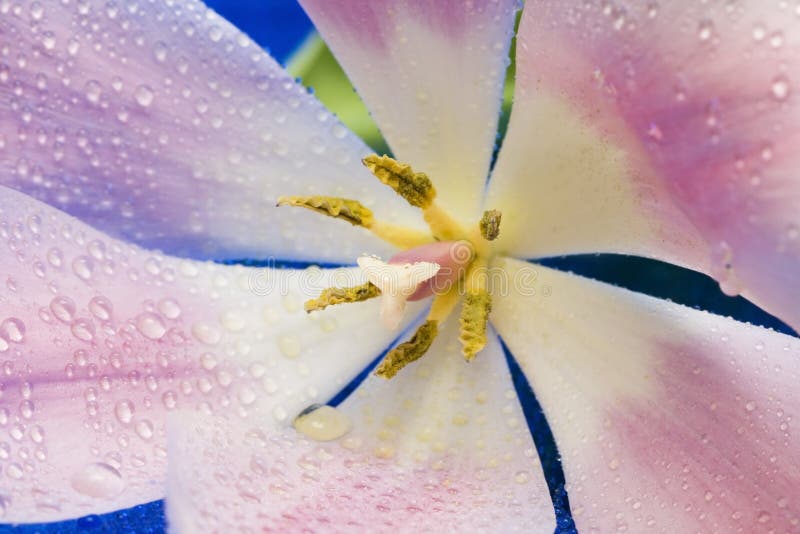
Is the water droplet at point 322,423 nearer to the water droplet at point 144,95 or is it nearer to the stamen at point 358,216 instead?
the stamen at point 358,216

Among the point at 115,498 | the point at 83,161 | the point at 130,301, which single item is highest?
the point at 83,161

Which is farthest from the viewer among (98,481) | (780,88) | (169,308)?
(169,308)

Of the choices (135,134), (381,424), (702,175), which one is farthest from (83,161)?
(702,175)

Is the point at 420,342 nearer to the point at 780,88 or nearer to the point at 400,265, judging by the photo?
the point at 400,265

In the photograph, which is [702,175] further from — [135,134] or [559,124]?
[135,134]

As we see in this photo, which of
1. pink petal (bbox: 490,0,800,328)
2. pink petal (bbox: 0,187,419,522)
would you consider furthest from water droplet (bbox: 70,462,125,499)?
pink petal (bbox: 490,0,800,328)

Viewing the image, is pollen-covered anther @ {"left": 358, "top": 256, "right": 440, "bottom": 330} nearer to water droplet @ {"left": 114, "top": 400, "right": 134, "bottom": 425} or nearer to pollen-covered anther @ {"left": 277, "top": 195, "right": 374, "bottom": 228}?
pollen-covered anther @ {"left": 277, "top": 195, "right": 374, "bottom": 228}

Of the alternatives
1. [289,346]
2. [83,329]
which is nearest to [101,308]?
[83,329]
